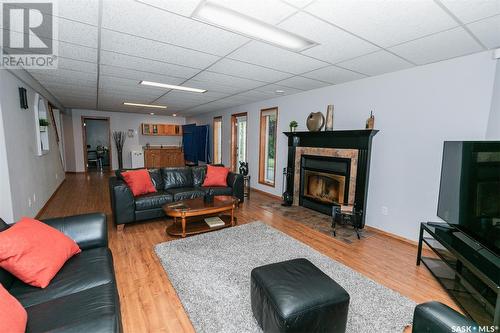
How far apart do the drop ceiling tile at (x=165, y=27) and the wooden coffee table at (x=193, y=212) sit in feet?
6.53

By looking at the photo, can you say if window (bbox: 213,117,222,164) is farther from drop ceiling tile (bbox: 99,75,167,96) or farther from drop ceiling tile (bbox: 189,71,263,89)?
drop ceiling tile (bbox: 189,71,263,89)

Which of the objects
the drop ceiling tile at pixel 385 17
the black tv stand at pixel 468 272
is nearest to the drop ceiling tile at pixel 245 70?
the drop ceiling tile at pixel 385 17

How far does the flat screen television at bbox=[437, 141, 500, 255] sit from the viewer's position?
1725 millimetres

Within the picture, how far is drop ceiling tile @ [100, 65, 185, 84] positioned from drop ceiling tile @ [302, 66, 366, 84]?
2068mm

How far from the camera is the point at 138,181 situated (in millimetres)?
3662

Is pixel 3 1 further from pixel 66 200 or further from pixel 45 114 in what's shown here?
pixel 66 200

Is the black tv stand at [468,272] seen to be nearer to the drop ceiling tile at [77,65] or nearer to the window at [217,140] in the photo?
the drop ceiling tile at [77,65]

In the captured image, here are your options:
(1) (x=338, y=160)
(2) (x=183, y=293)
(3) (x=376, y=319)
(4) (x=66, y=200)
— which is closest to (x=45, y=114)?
(4) (x=66, y=200)

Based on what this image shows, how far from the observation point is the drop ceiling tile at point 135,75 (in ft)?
10.2

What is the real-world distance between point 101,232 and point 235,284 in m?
1.29

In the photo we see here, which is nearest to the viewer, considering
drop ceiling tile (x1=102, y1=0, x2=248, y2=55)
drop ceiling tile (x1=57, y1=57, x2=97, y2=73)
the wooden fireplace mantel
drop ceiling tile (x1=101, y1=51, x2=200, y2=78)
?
drop ceiling tile (x1=102, y1=0, x2=248, y2=55)

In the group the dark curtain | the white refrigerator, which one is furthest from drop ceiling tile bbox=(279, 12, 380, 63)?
the white refrigerator

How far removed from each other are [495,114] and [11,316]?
3.95 metres

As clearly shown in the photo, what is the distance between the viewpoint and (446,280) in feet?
6.98
